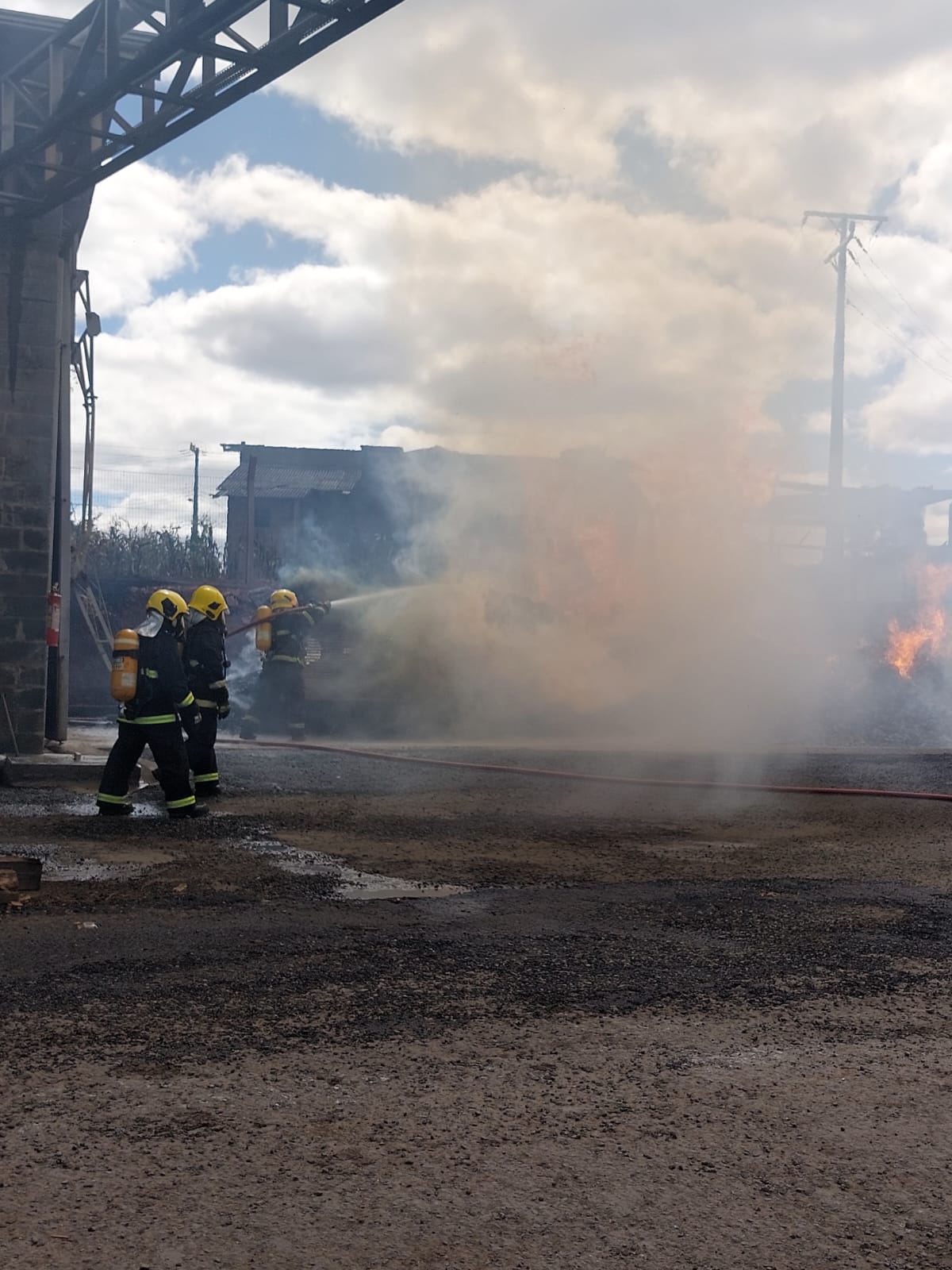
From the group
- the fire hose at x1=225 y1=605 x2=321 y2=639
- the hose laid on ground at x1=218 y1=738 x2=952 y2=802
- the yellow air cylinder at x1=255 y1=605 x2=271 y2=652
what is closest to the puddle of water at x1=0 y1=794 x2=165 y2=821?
the hose laid on ground at x1=218 y1=738 x2=952 y2=802

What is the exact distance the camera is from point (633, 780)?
11.0 metres

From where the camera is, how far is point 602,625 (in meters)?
17.6

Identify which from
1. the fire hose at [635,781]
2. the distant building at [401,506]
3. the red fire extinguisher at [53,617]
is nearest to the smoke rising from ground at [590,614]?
the distant building at [401,506]

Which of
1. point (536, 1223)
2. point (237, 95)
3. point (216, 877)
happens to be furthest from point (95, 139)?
point (536, 1223)

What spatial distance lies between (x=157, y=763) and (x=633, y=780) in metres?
4.48

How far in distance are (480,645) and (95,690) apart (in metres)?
6.96

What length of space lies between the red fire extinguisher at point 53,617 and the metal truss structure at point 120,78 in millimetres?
3615

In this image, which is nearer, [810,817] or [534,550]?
[810,817]

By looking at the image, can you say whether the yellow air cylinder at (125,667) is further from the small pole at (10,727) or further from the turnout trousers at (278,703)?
the turnout trousers at (278,703)

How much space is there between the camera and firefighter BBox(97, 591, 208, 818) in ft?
28.3

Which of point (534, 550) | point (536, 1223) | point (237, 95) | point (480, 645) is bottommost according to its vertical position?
point (536, 1223)

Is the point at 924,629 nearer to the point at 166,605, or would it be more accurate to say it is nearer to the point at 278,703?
the point at 278,703

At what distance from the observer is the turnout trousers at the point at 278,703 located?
587 inches

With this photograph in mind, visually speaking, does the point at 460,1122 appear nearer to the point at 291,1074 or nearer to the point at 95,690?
the point at 291,1074
